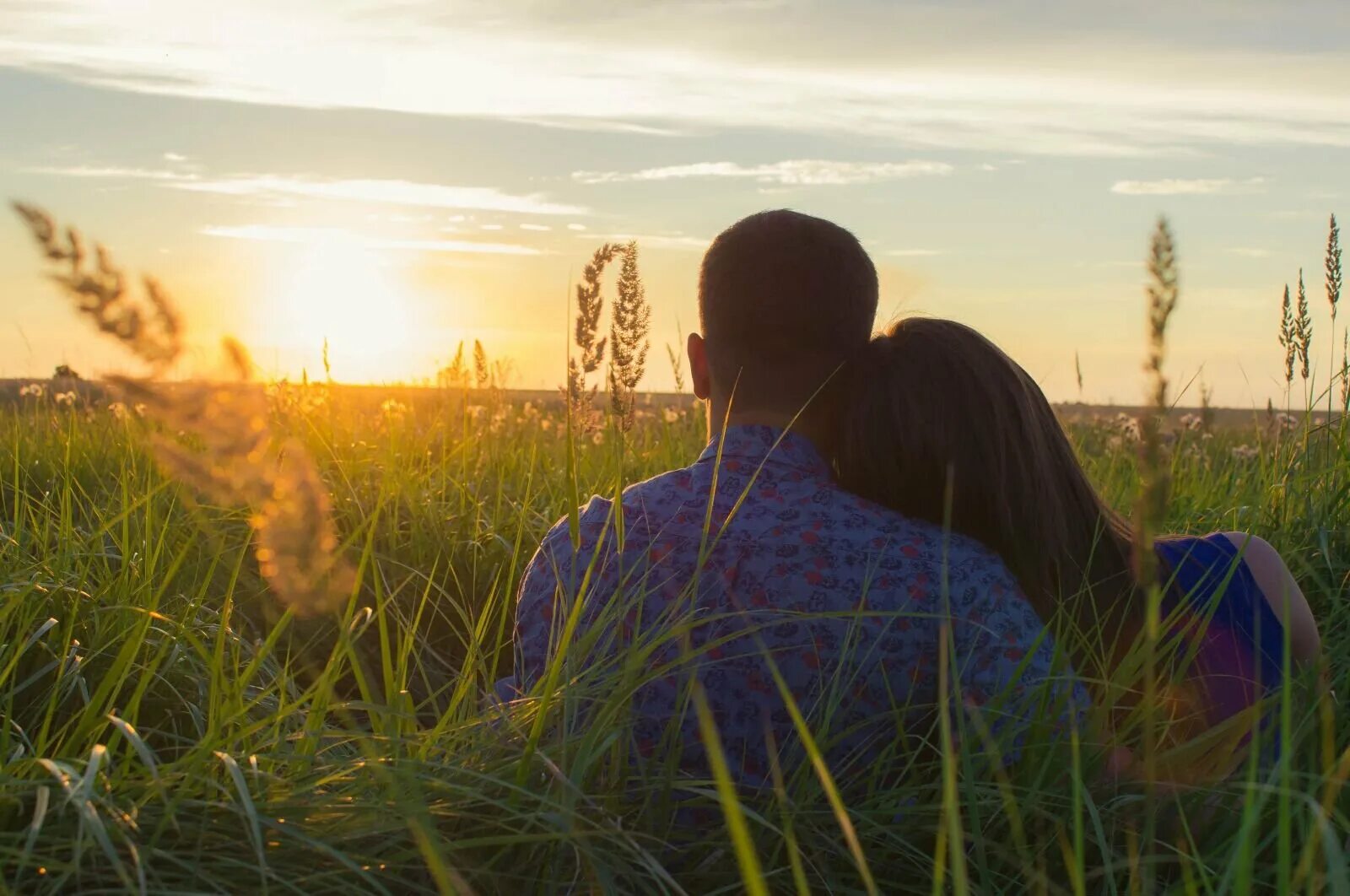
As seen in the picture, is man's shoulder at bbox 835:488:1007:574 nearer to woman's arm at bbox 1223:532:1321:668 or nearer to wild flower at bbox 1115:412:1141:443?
woman's arm at bbox 1223:532:1321:668

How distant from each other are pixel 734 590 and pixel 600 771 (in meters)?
0.71

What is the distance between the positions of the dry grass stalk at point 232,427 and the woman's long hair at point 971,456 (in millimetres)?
1227

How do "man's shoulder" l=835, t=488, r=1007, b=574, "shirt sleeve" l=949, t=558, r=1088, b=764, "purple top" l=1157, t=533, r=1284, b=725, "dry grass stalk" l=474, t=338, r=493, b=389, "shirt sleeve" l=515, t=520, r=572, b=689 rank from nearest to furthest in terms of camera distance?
"shirt sleeve" l=949, t=558, r=1088, b=764 → "man's shoulder" l=835, t=488, r=1007, b=574 → "shirt sleeve" l=515, t=520, r=572, b=689 → "purple top" l=1157, t=533, r=1284, b=725 → "dry grass stalk" l=474, t=338, r=493, b=389

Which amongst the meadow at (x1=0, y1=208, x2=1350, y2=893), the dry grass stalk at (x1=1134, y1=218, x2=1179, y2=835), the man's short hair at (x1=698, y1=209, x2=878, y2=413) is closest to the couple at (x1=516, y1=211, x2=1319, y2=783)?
the man's short hair at (x1=698, y1=209, x2=878, y2=413)

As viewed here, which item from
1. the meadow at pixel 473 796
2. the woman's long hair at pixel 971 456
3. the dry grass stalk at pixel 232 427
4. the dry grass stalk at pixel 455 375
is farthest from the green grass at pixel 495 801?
the dry grass stalk at pixel 455 375

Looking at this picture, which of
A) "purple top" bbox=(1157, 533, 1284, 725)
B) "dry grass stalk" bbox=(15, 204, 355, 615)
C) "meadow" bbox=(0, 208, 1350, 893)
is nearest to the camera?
"meadow" bbox=(0, 208, 1350, 893)

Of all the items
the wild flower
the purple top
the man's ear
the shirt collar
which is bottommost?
the purple top

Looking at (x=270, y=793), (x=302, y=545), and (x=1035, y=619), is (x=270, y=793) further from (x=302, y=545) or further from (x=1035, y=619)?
(x=1035, y=619)

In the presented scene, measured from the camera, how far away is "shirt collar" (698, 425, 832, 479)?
8.39 feet

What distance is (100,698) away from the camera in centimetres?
184

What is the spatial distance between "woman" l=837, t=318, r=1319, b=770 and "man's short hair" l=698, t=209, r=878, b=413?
94mm

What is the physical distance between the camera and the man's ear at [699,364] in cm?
A: 276

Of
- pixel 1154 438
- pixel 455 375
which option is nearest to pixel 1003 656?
pixel 1154 438

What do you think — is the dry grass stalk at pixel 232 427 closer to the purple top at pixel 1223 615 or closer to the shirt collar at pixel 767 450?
the shirt collar at pixel 767 450
